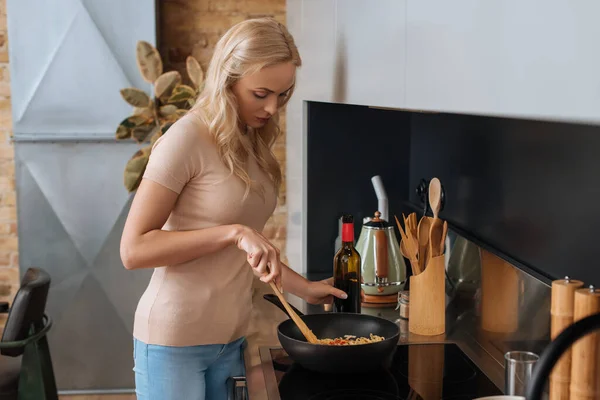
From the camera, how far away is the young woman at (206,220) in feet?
5.74

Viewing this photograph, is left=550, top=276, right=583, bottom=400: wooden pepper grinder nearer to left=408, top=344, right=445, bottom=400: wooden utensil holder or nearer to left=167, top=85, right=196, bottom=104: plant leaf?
left=408, top=344, right=445, bottom=400: wooden utensil holder

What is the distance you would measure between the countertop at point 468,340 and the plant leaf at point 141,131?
Result: 154 centimetres

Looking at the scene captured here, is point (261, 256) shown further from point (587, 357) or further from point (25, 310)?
point (25, 310)

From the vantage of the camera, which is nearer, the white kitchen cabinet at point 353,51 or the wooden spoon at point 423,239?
the white kitchen cabinet at point 353,51

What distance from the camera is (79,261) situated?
12.7ft

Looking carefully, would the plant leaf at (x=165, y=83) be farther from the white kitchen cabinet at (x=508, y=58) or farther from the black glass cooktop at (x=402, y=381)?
the white kitchen cabinet at (x=508, y=58)

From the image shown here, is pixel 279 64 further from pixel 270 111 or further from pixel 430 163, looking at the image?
pixel 430 163

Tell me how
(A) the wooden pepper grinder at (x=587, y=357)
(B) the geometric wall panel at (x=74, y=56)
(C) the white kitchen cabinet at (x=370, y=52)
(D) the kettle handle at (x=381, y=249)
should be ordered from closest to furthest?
(A) the wooden pepper grinder at (x=587, y=357)
(C) the white kitchen cabinet at (x=370, y=52)
(D) the kettle handle at (x=381, y=249)
(B) the geometric wall panel at (x=74, y=56)

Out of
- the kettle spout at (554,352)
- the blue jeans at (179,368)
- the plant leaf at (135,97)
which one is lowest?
the blue jeans at (179,368)

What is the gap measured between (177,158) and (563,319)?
0.90 m

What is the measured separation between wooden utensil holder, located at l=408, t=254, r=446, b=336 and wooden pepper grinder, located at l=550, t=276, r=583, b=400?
63cm

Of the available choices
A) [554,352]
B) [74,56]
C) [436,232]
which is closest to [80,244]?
[74,56]

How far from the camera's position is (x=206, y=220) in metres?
1.83

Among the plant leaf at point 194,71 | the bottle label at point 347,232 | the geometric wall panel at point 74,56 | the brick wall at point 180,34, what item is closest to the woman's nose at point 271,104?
the bottle label at point 347,232
